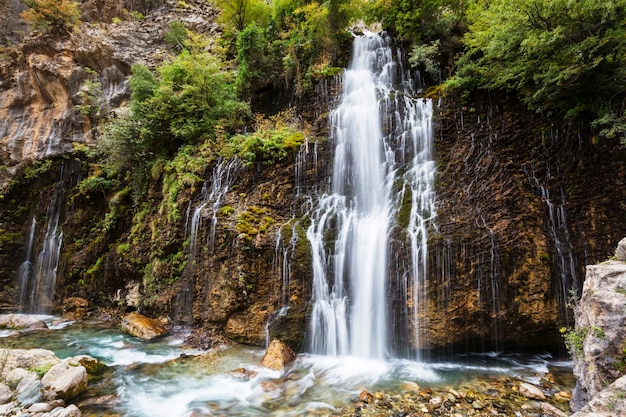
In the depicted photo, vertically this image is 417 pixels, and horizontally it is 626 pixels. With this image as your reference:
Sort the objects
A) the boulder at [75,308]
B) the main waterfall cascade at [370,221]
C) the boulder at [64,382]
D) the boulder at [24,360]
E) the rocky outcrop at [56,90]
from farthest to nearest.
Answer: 1. the rocky outcrop at [56,90]
2. the boulder at [75,308]
3. the main waterfall cascade at [370,221]
4. the boulder at [24,360]
5. the boulder at [64,382]

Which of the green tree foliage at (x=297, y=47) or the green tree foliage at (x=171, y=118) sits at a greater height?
the green tree foliage at (x=297, y=47)

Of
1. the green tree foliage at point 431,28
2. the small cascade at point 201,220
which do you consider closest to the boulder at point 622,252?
the small cascade at point 201,220

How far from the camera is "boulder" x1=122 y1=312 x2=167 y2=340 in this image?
A: 337 inches

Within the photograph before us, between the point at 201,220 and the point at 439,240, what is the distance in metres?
6.65

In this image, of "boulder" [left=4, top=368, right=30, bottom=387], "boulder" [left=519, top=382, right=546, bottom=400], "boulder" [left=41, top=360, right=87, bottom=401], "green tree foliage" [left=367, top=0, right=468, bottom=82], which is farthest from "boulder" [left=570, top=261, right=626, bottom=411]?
"green tree foliage" [left=367, top=0, right=468, bottom=82]

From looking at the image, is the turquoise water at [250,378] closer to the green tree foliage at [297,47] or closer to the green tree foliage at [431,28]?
the green tree foliage at [431,28]

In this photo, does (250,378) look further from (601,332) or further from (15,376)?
(601,332)

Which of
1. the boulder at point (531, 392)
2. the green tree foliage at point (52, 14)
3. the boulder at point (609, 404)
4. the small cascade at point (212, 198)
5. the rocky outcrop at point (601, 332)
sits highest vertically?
the green tree foliage at point (52, 14)

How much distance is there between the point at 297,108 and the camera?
12.1 metres

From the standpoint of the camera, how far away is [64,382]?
5.15 meters

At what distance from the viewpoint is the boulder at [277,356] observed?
257 inches

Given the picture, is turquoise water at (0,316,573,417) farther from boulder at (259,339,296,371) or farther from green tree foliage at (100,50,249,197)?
green tree foliage at (100,50,249,197)

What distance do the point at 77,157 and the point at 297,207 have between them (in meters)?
13.0

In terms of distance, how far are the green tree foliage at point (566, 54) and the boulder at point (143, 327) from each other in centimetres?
1189
